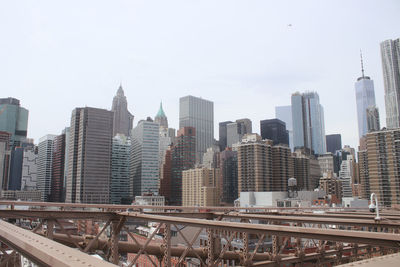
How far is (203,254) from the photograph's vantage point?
13094mm

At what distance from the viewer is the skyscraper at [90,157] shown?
168875mm

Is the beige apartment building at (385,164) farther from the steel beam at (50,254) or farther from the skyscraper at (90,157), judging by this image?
Answer: the steel beam at (50,254)

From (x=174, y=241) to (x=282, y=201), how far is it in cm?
6037

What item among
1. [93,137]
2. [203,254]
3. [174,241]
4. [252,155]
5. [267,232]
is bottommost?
[174,241]

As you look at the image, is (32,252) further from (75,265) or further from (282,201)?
(282,201)

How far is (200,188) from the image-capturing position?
16950cm

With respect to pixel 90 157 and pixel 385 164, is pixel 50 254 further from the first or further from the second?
pixel 90 157

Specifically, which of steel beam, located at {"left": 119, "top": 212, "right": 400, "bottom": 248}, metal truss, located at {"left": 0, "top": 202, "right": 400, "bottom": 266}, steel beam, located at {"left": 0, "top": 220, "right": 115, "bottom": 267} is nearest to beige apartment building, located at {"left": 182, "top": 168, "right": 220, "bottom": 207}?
metal truss, located at {"left": 0, "top": 202, "right": 400, "bottom": 266}

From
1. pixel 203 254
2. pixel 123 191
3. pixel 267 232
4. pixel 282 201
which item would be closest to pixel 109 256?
pixel 203 254

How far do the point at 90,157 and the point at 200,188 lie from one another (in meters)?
60.7

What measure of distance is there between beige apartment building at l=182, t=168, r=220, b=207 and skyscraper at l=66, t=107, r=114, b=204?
42589 millimetres

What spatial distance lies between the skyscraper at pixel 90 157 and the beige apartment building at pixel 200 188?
42.6 m

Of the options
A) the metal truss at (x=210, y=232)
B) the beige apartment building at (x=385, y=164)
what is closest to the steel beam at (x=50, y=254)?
the metal truss at (x=210, y=232)


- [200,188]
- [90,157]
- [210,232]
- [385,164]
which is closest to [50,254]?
[210,232]
